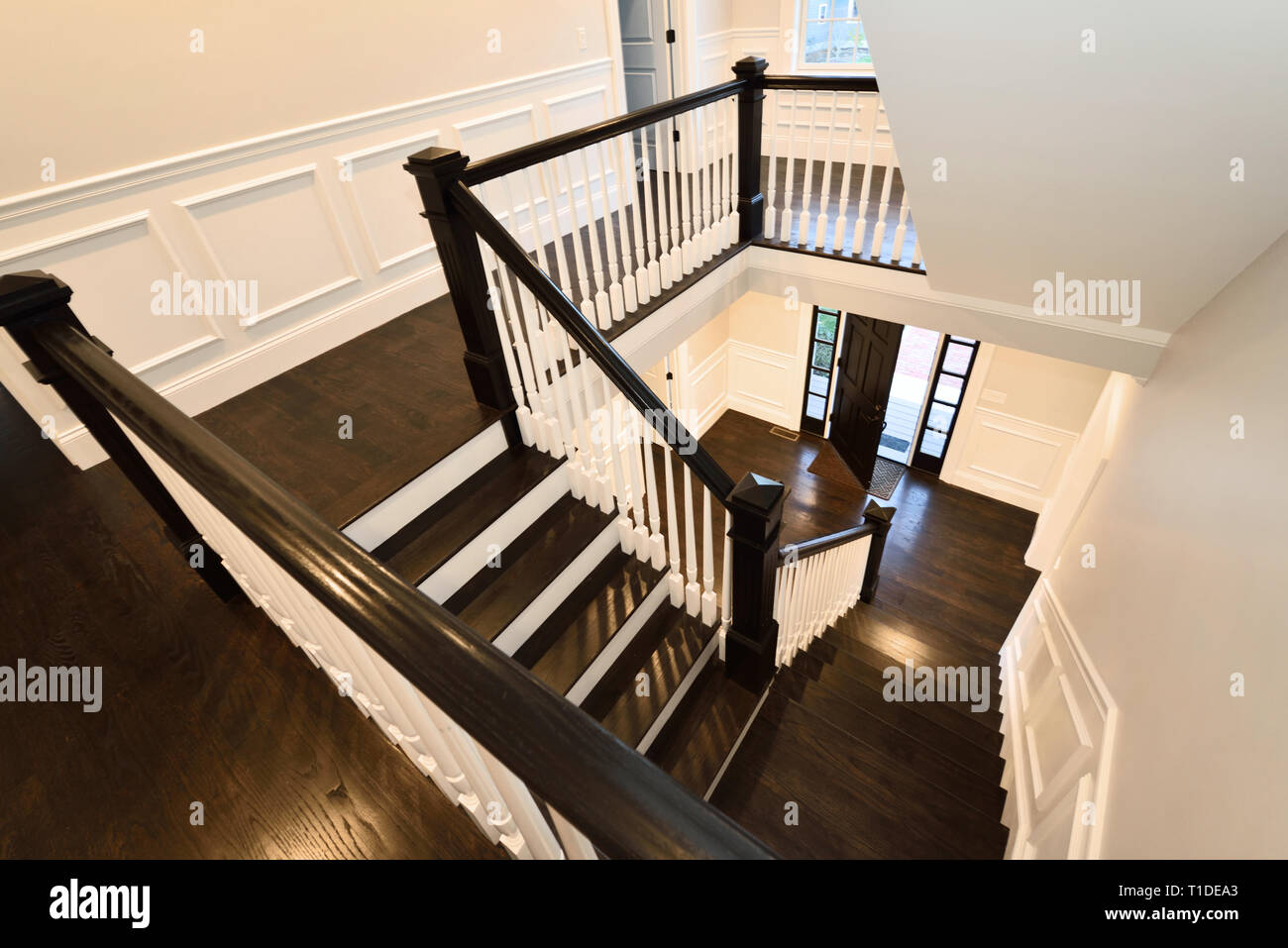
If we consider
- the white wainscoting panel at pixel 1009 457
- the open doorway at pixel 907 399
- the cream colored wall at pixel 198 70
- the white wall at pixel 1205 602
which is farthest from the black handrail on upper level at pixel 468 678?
the open doorway at pixel 907 399

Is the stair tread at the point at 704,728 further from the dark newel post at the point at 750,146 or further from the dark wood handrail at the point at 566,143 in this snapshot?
the dark newel post at the point at 750,146

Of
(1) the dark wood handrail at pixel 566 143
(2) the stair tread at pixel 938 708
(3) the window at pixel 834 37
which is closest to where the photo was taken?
(1) the dark wood handrail at pixel 566 143

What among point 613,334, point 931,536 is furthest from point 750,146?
point 931,536

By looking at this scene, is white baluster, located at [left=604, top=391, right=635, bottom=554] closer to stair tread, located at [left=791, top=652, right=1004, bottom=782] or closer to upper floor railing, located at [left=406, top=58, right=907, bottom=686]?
upper floor railing, located at [left=406, top=58, right=907, bottom=686]

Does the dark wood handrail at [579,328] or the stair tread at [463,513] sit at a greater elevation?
the dark wood handrail at [579,328]

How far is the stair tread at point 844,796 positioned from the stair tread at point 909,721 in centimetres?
30

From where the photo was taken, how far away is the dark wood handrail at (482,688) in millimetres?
524

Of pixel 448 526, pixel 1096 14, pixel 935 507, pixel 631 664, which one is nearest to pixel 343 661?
pixel 448 526

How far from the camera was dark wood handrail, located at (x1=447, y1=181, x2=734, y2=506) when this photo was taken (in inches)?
75.6

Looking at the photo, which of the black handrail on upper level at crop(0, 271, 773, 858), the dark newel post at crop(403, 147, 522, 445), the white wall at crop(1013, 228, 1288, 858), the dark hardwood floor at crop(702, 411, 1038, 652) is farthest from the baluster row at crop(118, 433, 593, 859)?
the dark hardwood floor at crop(702, 411, 1038, 652)

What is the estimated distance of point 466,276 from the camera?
216 cm

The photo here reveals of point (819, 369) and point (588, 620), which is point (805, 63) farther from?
point (588, 620)

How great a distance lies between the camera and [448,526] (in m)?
2.30
